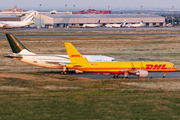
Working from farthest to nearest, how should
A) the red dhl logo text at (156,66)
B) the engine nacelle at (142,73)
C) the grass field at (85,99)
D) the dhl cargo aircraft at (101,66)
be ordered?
the red dhl logo text at (156,66) → the dhl cargo aircraft at (101,66) → the engine nacelle at (142,73) → the grass field at (85,99)

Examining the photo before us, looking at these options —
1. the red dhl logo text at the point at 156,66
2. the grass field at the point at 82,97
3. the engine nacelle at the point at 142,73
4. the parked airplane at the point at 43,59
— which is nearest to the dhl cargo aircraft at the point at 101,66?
the engine nacelle at the point at 142,73

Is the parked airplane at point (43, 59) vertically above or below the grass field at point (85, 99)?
above

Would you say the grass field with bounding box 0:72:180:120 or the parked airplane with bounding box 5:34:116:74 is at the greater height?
the parked airplane with bounding box 5:34:116:74

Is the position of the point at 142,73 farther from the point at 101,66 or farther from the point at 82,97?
the point at 82,97

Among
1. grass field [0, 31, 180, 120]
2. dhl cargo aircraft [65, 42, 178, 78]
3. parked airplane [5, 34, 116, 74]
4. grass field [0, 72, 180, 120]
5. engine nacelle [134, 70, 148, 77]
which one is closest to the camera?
grass field [0, 72, 180, 120]

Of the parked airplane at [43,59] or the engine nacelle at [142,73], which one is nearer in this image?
the engine nacelle at [142,73]

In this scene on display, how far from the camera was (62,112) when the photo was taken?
2816cm

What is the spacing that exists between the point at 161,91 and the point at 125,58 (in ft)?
115

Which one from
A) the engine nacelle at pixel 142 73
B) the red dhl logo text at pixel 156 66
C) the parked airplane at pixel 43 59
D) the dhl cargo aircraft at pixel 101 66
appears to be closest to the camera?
the engine nacelle at pixel 142 73

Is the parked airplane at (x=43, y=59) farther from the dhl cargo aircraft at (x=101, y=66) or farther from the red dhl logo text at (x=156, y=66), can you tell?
the red dhl logo text at (x=156, y=66)

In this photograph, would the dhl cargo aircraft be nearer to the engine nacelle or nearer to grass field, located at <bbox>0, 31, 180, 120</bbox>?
the engine nacelle

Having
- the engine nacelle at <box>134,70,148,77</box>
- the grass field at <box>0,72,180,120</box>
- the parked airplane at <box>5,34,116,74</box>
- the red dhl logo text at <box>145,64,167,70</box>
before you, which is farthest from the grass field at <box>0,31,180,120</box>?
the red dhl logo text at <box>145,64,167,70</box>

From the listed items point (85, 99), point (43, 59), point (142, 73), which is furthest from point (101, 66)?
point (85, 99)

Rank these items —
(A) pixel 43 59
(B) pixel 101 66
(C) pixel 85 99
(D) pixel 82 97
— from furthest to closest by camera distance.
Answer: (A) pixel 43 59
(B) pixel 101 66
(D) pixel 82 97
(C) pixel 85 99
